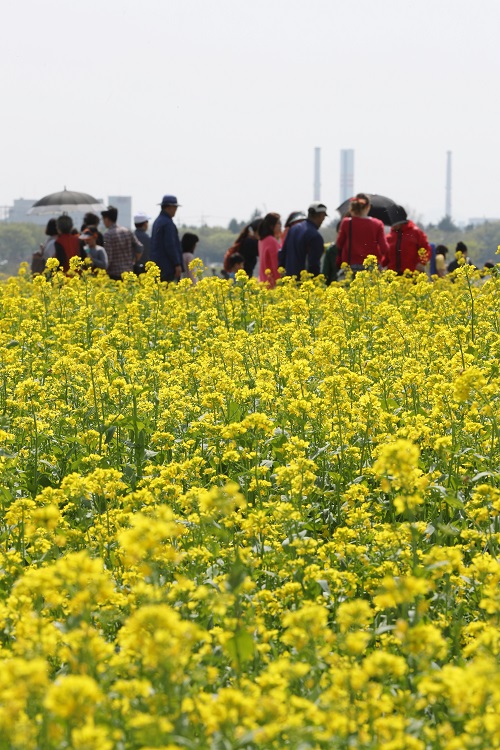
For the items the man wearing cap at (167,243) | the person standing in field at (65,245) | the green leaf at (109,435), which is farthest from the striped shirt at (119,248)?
the green leaf at (109,435)

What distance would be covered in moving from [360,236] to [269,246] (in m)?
1.76

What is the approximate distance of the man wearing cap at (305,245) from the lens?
1377 centimetres

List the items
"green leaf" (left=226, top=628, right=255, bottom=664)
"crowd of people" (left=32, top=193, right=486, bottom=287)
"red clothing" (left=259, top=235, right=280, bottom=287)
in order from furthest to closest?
"red clothing" (left=259, top=235, right=280, bottom=287) < "crowd of people" (left=32, top=193, right=486, bottom=287) < "green leaf" (left=226, top=628, right=255, bottom=664)

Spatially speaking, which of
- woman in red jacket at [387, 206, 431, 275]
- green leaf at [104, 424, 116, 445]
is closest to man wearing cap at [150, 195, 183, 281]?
woman in red jacket at [387, 206, 431, 275]

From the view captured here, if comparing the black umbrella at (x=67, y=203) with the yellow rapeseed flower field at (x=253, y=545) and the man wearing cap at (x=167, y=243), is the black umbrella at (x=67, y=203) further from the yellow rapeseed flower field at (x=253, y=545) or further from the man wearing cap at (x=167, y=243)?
the yellow rapeseed flower field at (x=253, y=545)

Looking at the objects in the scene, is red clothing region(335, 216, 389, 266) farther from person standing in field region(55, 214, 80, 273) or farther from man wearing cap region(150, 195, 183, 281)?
person standing in field region(55, 214, 80, 273)

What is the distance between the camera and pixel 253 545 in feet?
16.6

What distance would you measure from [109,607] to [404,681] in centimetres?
117

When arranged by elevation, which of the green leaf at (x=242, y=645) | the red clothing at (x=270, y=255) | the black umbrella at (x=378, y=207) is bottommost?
the green leaf at (x=242, y=645)

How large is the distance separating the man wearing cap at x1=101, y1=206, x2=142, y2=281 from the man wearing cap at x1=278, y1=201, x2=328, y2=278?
228 cm

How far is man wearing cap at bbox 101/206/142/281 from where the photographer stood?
15.6 metres

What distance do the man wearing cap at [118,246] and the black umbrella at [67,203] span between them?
707cm

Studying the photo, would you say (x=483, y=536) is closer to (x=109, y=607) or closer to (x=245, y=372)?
(x=109, y=607)

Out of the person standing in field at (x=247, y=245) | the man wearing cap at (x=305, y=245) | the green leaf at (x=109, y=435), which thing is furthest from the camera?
the person standing in field at (x=247, y=245)
